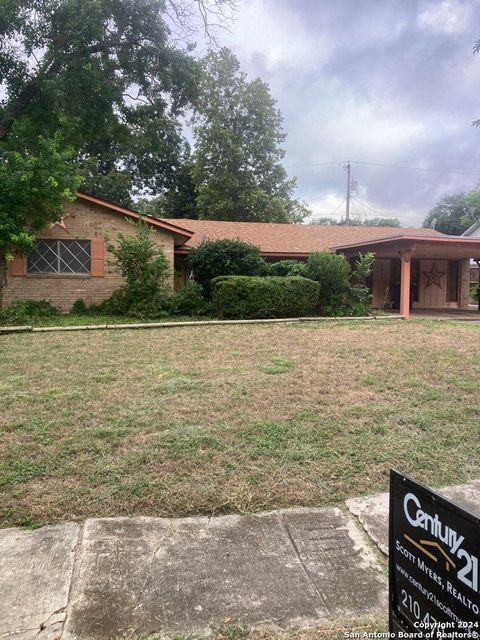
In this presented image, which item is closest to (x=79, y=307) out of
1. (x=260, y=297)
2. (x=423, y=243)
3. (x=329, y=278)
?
(x=260, y=297)

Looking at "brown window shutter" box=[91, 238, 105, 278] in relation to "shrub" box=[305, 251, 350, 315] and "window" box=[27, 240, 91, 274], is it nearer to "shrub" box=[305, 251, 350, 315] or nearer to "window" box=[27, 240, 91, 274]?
"window" box=[27, 240, 91, 274]

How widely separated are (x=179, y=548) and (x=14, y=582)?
0.81 metres

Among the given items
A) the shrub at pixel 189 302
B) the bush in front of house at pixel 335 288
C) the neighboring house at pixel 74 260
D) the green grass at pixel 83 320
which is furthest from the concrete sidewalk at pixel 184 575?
the neighboring house at pixel 74 260

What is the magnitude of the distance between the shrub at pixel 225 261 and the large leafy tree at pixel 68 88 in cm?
396

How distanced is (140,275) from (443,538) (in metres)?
12.0

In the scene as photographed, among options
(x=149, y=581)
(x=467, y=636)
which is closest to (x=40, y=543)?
(x=149, y=581)

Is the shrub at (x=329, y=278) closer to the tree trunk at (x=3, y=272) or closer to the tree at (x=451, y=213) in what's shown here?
the tree trunk at (x=3, y=272)

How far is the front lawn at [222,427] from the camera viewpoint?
296cm

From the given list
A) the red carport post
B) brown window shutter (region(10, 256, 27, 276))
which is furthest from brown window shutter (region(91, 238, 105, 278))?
the red carport post

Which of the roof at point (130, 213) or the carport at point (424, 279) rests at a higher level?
the roof at point (130, 213)

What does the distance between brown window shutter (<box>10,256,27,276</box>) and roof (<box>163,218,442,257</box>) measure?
574 cm

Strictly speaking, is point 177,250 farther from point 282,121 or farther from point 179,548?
point 282,121

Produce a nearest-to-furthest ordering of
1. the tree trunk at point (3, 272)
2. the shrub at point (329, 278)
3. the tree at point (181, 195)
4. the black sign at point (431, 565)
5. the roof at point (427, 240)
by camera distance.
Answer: the black sign at point (431, 565) < the tree trunk at point (3, 272) < the roof at point (427, 240) < the shrub at point (329, 278) < the tree at point (181, 195)

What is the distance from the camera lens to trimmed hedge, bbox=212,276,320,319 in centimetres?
1210
